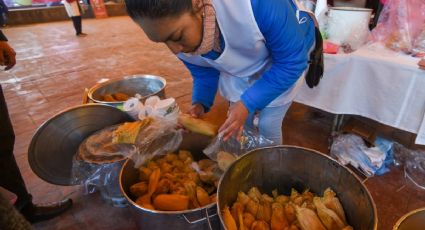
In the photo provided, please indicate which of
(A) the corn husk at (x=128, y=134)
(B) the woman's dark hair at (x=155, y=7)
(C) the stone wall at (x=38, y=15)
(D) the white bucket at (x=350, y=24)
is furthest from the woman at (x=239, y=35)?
(C) the stone wall at (x=38, y=15)

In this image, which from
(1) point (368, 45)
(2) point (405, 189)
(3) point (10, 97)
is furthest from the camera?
(3) point (10, 97)

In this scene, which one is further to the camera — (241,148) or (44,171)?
(44,171)

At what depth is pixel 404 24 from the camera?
4.66ft

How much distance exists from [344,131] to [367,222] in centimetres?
104

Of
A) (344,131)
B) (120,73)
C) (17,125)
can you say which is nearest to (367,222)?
(344,131)

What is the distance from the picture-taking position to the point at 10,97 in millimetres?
2490

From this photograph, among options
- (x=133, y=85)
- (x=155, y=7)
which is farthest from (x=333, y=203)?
(x=133, y=85)

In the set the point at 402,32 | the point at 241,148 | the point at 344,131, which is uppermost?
Answer: the point at 402,32

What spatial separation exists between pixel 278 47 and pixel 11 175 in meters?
1.09

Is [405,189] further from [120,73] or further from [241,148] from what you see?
[120,73]

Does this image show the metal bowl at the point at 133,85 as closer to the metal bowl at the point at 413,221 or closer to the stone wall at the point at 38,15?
the metal bowl at the point at 413,221

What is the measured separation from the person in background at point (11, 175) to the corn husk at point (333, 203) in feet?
3.61

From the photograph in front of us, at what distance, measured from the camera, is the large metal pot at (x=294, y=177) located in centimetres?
72

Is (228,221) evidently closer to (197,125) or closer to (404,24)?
(197,125)
